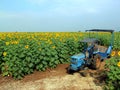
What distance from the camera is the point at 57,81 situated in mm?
8719

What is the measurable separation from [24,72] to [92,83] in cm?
282

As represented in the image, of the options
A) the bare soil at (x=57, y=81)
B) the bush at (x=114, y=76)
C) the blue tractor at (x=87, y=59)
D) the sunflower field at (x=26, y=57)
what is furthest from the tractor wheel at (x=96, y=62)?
the bush at (x=114, y=76)

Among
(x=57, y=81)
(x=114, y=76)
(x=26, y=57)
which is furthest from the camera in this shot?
(x=26, y=57)

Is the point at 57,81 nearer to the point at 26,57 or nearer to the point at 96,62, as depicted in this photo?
the point at 26,57

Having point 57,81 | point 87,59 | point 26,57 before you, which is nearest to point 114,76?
point 57,81

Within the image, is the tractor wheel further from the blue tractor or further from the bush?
the bush

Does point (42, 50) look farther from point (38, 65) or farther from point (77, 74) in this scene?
point (77, 74)

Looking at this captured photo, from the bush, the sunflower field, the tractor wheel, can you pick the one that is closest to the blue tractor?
the tractor wheel

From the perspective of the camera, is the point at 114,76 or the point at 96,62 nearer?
the point at 114,76

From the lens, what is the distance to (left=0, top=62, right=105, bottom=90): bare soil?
805 centimetres

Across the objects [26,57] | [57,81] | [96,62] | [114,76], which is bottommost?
[57,81]

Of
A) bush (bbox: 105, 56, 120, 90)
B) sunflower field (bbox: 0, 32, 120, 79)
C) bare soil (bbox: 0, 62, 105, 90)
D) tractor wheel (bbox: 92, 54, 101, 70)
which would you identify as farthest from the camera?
tractor wheel (bbox: 92, 54, 101, 70)

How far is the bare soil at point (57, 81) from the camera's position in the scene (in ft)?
26.4

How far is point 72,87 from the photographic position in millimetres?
7969
